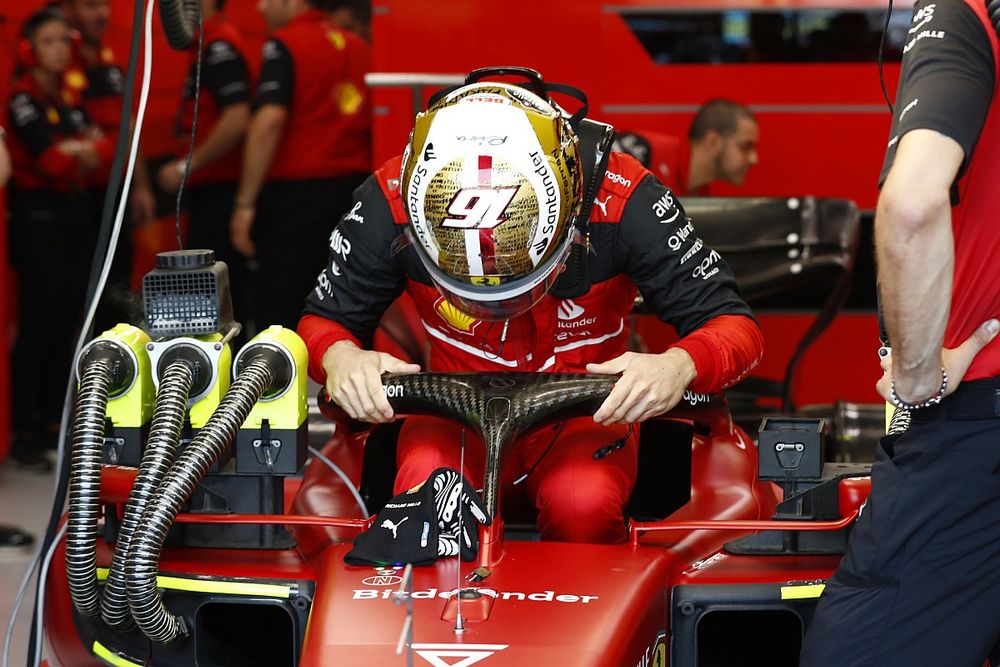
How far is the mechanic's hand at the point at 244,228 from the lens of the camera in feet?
19.0

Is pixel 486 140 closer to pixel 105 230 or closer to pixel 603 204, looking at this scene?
pixel 603 204

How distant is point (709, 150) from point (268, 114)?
66.7 inches

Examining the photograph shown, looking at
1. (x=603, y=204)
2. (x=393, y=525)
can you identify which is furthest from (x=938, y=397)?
(x=603, y=204)

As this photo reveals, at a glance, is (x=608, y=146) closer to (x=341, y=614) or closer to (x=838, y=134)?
(x=341, y=614)

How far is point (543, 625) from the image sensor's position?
77.4 inches

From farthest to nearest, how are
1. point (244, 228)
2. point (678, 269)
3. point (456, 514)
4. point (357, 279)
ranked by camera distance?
point (244, 228) < point (357, 279) < point (678, 269) < point (456, 514)

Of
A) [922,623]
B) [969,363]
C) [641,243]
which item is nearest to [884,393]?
[969,363]

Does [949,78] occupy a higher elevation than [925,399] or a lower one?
higher

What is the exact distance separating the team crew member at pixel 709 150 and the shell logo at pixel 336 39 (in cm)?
136

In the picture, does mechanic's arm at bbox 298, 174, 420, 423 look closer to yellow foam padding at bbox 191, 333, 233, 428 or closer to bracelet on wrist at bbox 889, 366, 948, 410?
yellow foam padding at bbox 191, 333, 233, 428

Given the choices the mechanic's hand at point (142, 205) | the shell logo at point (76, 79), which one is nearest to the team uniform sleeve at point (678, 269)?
the mechanic's hand at point (142, 205)

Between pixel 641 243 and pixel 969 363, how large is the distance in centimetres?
86

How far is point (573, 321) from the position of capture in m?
2.84

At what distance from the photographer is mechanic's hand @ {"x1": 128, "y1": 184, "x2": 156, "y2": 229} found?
6023 mm
